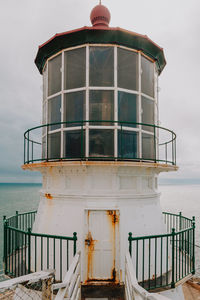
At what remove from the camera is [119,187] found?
5.94m

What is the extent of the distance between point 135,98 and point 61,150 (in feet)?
9.33

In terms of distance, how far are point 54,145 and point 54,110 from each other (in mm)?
1205

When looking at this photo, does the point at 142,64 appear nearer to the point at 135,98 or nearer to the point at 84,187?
the point at 135,98

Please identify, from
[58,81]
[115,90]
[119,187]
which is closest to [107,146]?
[119,187]

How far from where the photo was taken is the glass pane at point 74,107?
244 inches

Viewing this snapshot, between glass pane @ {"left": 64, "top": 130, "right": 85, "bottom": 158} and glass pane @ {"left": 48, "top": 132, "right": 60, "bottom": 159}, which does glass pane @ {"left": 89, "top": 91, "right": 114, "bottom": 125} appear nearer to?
glass pane @ {"left": 64, "top": 130, "right": 85, "bottom": 158}

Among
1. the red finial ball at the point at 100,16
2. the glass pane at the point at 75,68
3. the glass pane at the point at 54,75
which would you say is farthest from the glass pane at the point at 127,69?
the glass pane at the point at 54,75

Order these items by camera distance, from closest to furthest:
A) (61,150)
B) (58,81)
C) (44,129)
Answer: (61,150) → (58,81) → (44,129)

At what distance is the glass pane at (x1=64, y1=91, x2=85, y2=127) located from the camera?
620 cm

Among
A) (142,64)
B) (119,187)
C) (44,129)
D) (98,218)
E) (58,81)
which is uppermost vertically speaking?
(142,64)

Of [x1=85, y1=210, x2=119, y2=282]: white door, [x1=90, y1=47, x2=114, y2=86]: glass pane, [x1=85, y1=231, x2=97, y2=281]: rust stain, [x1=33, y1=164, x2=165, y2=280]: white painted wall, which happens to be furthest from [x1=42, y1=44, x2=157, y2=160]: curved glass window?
[x1=85, y1=231, x2=97, y2=281]: rust stain

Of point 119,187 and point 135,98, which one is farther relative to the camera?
point 135,98

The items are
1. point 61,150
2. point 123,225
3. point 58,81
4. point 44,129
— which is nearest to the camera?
point 123,225

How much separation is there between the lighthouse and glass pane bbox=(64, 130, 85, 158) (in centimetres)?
3
